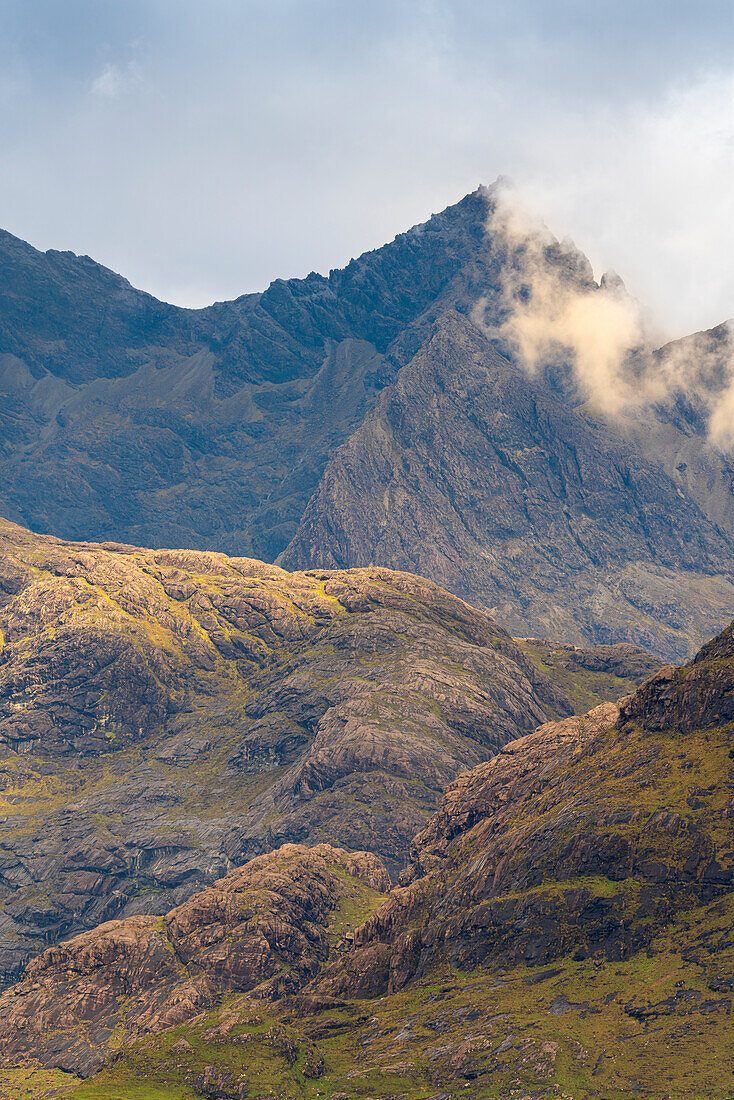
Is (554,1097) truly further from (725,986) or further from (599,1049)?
(725,986)

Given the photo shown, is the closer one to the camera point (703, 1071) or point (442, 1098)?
point (703, 1071)

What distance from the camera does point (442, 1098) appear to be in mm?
197125

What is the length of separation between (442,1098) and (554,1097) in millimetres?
22200

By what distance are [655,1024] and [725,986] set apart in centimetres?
1429

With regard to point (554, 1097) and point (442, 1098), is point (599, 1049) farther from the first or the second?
point (442, 1098)

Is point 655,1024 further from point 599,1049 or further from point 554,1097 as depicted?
point 554,1097

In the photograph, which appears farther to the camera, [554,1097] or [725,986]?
[725,986]

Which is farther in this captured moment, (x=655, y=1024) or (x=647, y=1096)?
(x=655, y=1024)

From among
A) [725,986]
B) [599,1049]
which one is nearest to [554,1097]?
[599,1049]

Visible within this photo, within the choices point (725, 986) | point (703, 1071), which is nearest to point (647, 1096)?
point (703, 1071)

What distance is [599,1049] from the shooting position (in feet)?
643

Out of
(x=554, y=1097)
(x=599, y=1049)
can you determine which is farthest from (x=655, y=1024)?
(x=554, y=1097)

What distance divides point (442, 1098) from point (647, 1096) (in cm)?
3797

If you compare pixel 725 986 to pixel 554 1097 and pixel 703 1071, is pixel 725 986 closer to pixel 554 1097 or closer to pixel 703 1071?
pixel 703 1071
